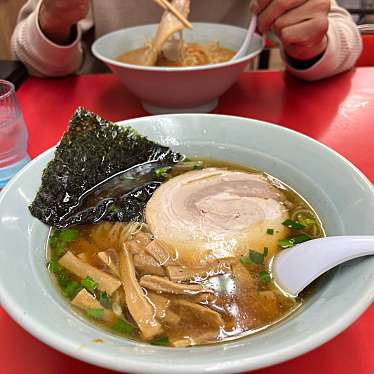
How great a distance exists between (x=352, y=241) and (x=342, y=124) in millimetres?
850

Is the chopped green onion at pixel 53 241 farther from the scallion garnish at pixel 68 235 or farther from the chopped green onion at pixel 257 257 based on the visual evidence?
the chopped green onion at pixel 257 257

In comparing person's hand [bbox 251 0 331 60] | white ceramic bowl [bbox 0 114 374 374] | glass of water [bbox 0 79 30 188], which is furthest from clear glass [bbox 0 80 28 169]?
person's hand [bbox 251 0 331 60]

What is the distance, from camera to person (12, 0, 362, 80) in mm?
1438

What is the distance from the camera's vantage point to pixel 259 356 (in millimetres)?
485

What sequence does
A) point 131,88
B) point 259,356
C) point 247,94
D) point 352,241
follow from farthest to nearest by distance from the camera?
point 247,94 → point 131,88 → point 352,241 → point 259,356

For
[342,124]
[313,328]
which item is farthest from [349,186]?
[342,124]

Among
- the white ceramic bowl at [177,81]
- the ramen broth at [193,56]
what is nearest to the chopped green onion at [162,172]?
the white ceramic bowl at [177,81]

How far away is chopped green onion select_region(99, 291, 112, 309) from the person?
1.10 m

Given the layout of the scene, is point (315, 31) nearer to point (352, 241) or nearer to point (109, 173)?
point (109, 173)

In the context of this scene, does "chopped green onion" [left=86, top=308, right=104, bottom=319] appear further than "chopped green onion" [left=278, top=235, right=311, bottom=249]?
No

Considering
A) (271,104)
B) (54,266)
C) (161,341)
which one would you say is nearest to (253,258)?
(161,341)

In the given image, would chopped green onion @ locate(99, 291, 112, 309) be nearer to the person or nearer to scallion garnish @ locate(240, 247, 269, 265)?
scallion garnish @ locate(240, 247, 269, 265)

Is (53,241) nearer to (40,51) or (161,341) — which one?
(161,341)

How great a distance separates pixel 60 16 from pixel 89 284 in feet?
3.76
